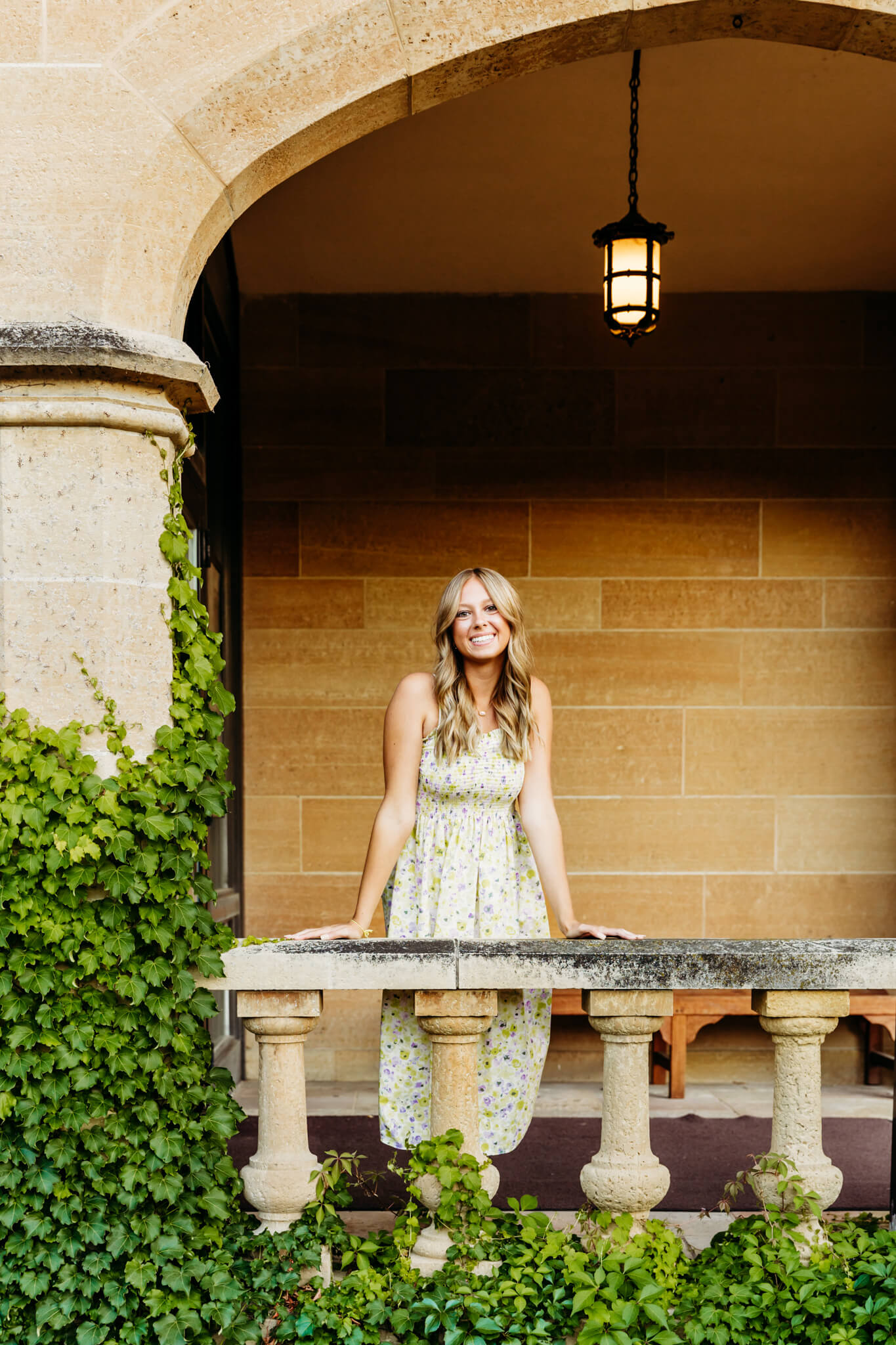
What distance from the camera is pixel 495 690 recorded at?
3.20 metres

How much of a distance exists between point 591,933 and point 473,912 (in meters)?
0.35

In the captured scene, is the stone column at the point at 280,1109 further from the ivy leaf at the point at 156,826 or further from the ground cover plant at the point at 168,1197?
the ivy leaf at the point at 156,826

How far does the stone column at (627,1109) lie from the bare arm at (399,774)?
0.64 meters

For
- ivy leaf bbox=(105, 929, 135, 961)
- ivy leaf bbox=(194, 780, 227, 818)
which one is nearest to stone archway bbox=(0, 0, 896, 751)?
ivy leaf bbox=(194, 780, 227, 818)

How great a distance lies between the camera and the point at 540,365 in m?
5.70

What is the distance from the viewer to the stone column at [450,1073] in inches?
108

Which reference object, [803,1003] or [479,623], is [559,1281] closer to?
[803,1003]

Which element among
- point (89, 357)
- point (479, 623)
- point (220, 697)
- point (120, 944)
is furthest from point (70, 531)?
point (479, 623)

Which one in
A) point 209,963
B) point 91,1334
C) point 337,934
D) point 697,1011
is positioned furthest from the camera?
point 697,1011

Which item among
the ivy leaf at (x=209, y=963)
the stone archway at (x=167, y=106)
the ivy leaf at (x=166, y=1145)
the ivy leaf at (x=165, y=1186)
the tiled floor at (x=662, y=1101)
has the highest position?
the stone archway at (x=167, y=106)

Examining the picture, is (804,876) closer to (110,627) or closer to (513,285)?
(513,285)

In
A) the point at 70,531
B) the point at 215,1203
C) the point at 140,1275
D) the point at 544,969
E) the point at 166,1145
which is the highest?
the point at 70,531

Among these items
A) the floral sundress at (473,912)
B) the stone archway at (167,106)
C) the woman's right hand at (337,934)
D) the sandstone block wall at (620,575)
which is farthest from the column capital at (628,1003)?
the sandstone block wall at (620,575)

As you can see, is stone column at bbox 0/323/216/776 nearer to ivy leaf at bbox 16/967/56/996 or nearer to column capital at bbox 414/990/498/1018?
ivy leaf at bbox 16/967/56/996
